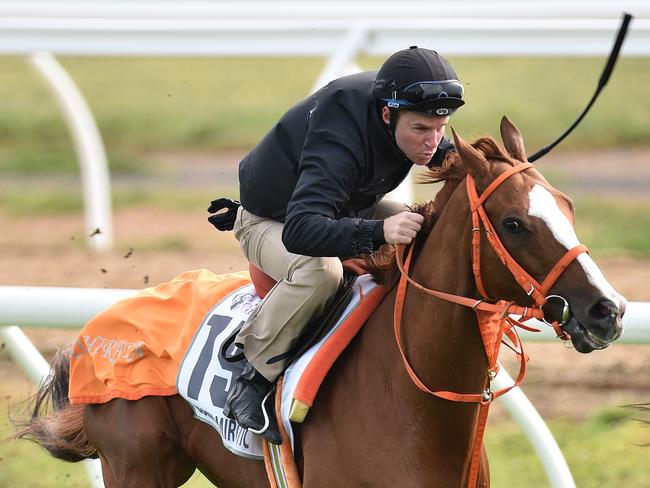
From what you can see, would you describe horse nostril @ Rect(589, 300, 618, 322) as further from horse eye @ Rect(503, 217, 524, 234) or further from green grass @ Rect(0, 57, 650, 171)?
green grass @ Rect(0, 57, 650, 171)

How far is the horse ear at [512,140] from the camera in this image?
3.42 m

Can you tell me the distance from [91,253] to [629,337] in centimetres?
461

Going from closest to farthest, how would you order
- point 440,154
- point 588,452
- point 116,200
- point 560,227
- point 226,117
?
point 560,227, point 440,154, point 588,452, point 116,200, point 226,117

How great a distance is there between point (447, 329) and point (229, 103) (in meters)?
13.2

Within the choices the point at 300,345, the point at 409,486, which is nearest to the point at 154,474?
the point at 300,345

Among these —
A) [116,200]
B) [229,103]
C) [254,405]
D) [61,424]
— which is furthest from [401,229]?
[229,103]

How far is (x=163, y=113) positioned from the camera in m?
15.7

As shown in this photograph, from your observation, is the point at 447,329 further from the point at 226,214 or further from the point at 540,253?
the point at 226,214

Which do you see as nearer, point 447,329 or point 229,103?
point 447,329

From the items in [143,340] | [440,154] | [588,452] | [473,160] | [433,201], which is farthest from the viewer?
[588,452]

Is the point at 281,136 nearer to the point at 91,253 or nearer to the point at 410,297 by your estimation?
the point at 410,297

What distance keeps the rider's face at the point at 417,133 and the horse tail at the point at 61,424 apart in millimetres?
1696

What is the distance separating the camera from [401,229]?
343 cm

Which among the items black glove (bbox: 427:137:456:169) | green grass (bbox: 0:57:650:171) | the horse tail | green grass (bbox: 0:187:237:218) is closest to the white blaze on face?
black glove (bbox: 427:137:456:169)
